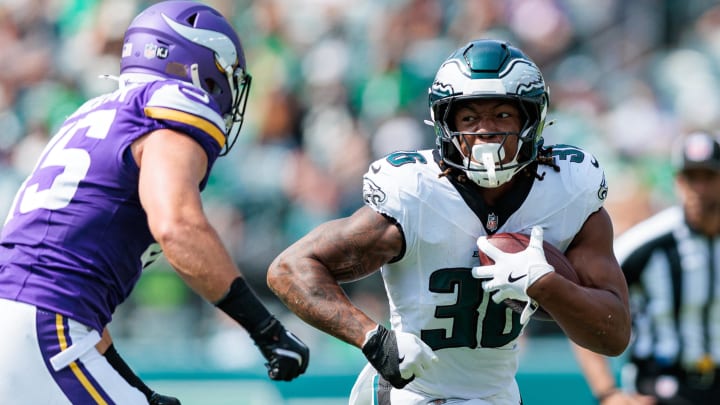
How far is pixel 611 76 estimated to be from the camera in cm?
884

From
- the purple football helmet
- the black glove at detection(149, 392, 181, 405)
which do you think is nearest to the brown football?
the purple football helmet

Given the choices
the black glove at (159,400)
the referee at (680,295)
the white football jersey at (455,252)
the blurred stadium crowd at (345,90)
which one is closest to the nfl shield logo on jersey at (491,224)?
the white football jersey at (455,252)

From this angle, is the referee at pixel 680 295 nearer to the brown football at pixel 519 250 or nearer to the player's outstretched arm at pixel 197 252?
the brown football at pixel 519 250

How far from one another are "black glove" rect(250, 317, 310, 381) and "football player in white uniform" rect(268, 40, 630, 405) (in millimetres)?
453

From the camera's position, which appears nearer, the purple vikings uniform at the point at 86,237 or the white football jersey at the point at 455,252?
the purple vikings uniform at the point at 86,237

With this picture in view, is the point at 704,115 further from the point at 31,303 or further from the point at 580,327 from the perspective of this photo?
the point at 31,303

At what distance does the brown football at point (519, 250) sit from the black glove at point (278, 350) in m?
0.78

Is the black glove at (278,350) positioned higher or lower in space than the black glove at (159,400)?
higher

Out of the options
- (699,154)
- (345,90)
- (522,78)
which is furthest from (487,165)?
(345,90)

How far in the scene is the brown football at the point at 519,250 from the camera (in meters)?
3.33

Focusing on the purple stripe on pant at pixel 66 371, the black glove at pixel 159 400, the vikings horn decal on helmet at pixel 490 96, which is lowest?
the black glove at pixel 159 400

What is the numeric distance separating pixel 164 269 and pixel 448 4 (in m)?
3.27

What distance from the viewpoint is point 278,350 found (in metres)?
2.85

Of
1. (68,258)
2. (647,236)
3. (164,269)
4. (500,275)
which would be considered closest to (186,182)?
(68,258)
